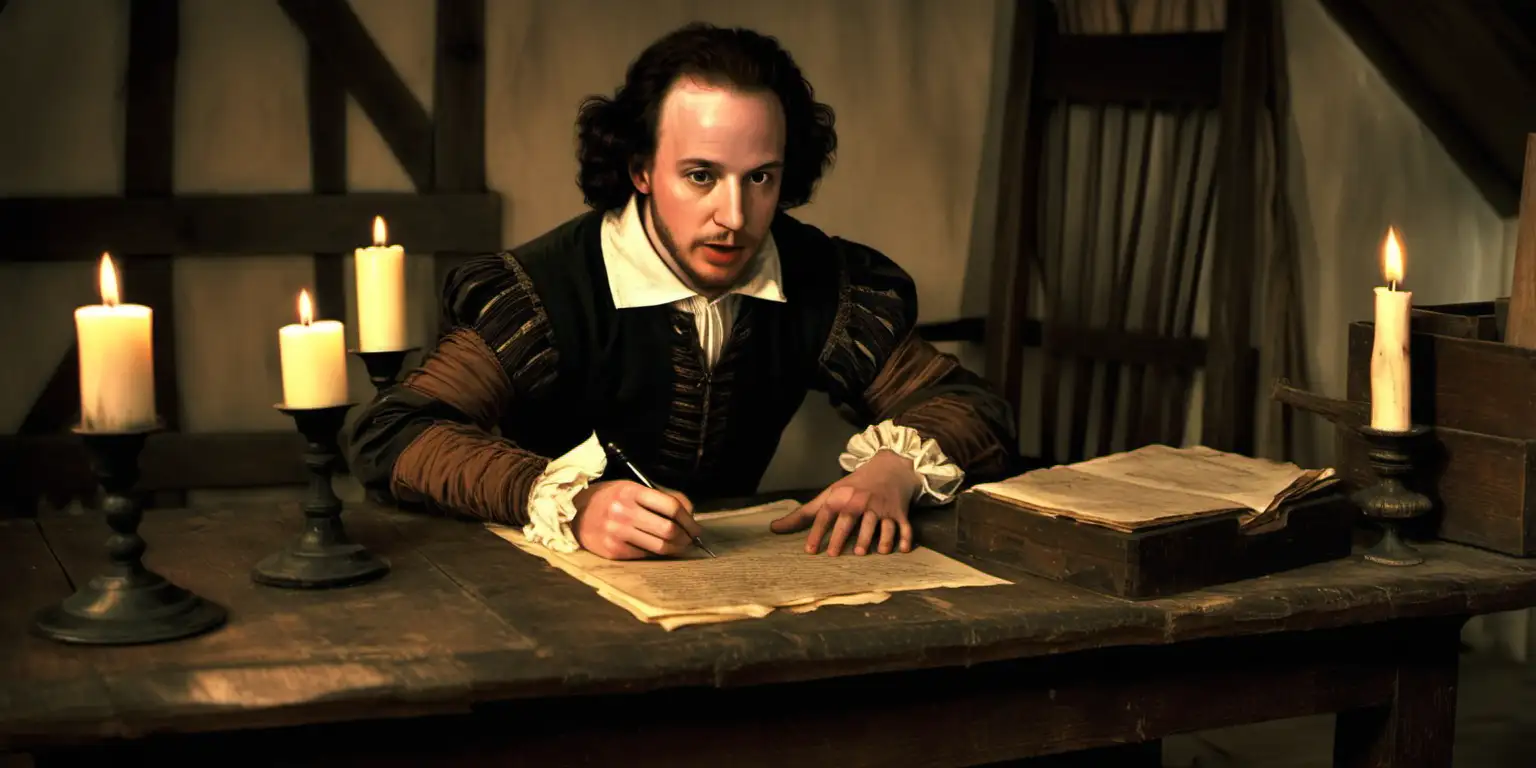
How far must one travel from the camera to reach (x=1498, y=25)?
10.3 feet

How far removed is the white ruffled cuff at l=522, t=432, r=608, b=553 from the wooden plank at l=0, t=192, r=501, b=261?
1764 mm

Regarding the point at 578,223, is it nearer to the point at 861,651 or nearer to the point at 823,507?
the point at 823,507

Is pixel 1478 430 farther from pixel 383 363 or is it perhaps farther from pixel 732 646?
pixel 383 363

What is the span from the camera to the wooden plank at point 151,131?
12.1 ft

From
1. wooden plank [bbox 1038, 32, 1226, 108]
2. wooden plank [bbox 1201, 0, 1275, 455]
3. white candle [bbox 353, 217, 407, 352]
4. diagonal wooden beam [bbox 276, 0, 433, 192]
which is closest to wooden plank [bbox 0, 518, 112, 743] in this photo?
white candle [bbox 353, 217, 407, 352]

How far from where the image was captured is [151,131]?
3721 mm

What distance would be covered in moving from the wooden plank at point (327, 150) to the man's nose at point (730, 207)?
1523 mm

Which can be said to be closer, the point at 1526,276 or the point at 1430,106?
the point at 1526,276

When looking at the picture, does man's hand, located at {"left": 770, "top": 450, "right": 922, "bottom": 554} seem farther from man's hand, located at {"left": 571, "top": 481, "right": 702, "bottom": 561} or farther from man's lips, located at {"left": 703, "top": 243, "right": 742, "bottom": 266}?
man's lips, located at {"left": 703, "top": 243, "right": 742, "bottom": 266}

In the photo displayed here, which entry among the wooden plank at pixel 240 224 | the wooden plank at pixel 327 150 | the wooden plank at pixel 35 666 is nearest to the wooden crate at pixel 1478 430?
the wooden plank at pixel 35 666

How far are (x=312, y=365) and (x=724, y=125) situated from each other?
972 millimetres

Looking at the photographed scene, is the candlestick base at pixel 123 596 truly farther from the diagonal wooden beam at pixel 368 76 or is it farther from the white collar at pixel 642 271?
the diagonal wooden beam at pixel 368 76

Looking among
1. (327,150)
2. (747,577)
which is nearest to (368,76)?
(327,150)

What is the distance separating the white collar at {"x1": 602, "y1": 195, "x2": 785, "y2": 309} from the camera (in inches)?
110
